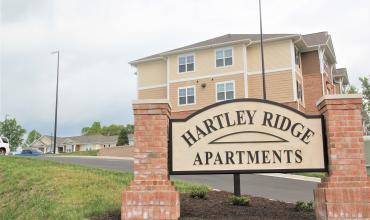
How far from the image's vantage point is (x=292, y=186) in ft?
50.8

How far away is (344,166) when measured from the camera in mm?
6664

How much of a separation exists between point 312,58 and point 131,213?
97.4 ft

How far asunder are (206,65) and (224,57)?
1.60m

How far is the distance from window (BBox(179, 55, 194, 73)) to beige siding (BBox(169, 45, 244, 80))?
317mm

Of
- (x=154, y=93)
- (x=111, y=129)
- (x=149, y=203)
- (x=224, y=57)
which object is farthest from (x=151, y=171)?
(x=111, y=129)

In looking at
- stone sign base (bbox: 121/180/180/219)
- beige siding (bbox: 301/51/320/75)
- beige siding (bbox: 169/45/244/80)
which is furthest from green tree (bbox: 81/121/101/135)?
stone sign base (bbox: 121/180/180/219)

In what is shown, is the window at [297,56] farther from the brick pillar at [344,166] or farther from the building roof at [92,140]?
the building roof at [92,140]

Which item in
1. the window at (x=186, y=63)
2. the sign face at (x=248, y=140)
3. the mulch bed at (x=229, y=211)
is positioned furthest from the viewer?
the window at (x=186, y=63)

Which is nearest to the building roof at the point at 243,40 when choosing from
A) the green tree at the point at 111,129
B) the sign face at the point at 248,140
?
the sign face at the point at 248,140

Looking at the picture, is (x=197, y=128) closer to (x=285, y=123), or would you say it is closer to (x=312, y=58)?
(x=285, y=123)

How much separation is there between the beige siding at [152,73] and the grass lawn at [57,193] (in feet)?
75.2

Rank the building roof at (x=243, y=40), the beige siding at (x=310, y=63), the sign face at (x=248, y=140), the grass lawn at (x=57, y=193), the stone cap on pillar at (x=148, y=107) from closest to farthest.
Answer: the stone cap on pillar at (x=148, y=107) → the sign face at (x=248, y=140) → the grass lawn at (x=57, y=193) → the building roof at (x=243, y=40) → the beige siding at (x=310, y=63)

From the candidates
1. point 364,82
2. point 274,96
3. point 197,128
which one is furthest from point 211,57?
point 197,128

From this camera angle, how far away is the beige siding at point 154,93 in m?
34.7
